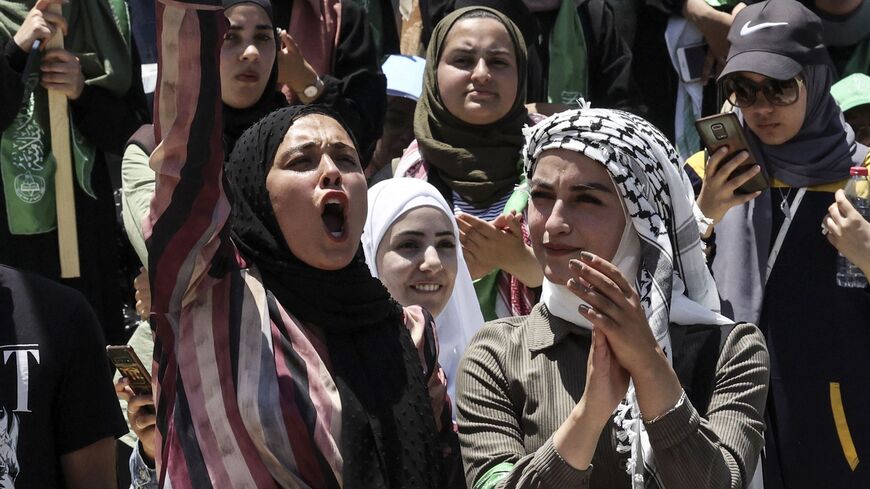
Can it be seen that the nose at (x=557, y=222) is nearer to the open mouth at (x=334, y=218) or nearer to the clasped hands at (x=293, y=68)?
the open mouth at (x=334, y=218)

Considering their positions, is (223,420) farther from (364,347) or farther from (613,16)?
(613,16)

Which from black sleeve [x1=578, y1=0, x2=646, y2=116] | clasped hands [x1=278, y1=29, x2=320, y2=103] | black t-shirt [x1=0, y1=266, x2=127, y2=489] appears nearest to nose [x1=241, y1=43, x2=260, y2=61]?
clasped hands [x1=278, y1=29, x2=320, y2=103]

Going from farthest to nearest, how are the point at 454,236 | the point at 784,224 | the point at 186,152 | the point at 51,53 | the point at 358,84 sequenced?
the point at 358,84, the point at 51,53, the point at 784,224, the point at 454,236, the point at 186,152

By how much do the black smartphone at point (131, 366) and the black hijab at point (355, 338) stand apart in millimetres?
623

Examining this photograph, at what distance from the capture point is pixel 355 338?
119 inches

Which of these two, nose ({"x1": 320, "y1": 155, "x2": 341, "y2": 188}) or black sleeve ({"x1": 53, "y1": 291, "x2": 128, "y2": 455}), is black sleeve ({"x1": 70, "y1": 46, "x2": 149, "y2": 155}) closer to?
black sleeve ({"x1": 53, "y1": 291, "x2": 128, "y2": 455})

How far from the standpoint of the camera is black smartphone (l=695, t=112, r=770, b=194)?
15.3 feet

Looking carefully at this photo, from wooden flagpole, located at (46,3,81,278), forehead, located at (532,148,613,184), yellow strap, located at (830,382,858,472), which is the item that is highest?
forehead, located at (532,148,613,184)

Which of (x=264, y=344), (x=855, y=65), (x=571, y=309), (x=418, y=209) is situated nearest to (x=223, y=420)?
(x=264, y=344)

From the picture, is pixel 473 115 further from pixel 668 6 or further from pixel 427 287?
pixel 668 6

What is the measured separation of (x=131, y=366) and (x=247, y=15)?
2046mm

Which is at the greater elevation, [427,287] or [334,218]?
[334,218]

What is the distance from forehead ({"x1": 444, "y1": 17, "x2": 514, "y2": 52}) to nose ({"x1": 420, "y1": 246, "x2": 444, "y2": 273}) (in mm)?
1289

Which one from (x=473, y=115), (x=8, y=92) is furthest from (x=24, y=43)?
(x=473, y=115)
